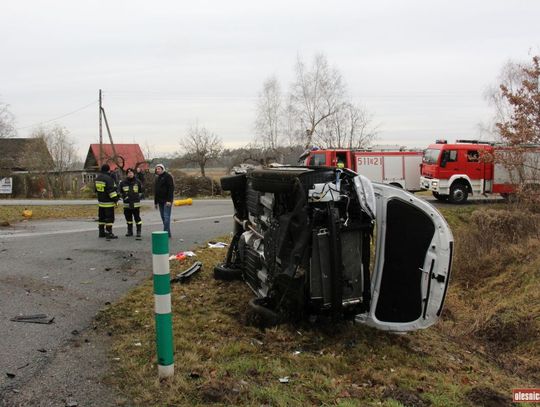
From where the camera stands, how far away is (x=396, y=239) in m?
4.65

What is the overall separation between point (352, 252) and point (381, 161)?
21325 mm

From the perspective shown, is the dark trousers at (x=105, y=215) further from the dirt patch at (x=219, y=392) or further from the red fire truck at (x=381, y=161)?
the red fire truck at (x=381, y=161)

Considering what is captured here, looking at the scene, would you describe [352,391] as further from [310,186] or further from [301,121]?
[301,121]

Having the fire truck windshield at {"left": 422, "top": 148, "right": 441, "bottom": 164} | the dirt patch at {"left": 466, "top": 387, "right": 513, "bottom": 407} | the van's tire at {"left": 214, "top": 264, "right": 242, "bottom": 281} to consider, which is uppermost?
the fire truck windshield at {"left": 422, "top": 148, "right": 441, "bottom": 164}

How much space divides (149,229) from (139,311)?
805 centimetres

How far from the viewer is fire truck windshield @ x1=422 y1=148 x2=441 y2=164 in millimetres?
22748

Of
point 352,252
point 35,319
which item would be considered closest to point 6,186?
point 35,319

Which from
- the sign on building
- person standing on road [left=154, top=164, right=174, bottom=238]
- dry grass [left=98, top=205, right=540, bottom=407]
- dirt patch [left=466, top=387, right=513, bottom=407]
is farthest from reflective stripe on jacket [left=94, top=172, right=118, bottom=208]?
the sign on building

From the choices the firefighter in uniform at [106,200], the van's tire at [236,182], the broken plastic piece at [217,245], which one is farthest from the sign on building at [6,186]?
the van's tire at [236,182]

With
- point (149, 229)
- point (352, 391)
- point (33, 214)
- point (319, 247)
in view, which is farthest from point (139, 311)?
point (33, 214)

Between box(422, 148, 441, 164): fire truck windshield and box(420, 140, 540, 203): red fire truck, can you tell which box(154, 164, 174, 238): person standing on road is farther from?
box(422, 148, 441, 164): fire truck windshield

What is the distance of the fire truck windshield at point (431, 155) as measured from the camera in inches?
896

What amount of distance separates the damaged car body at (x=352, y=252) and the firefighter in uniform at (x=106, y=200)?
7.12 metres

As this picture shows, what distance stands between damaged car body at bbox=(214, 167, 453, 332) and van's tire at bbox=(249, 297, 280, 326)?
1cm
